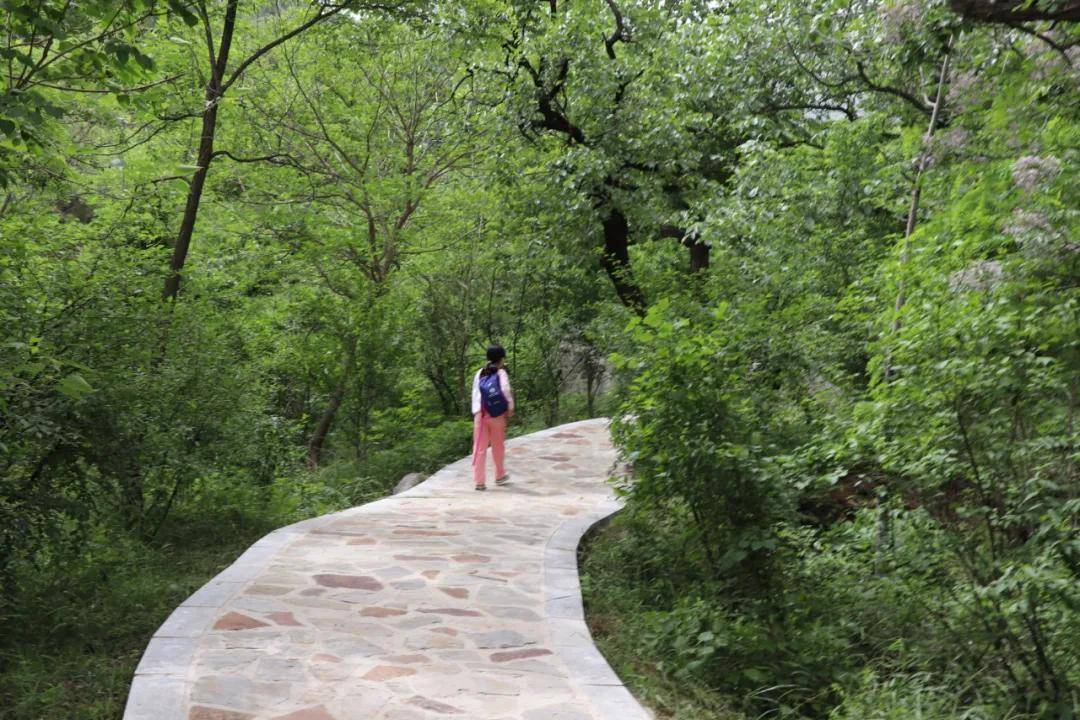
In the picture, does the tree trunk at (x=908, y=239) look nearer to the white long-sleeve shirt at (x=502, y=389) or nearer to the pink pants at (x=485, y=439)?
the white long-sleeve shirt at (x=502, y=389)

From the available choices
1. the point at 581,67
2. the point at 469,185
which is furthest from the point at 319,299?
the point at 581,67

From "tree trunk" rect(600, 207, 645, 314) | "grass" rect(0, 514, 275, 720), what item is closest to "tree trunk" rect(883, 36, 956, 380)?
"grass" rect(0, 514, 275, 720)

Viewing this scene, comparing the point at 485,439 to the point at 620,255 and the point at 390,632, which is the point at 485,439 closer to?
the point at 390,632

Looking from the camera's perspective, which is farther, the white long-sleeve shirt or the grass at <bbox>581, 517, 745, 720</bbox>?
the white long-sleeve shirt

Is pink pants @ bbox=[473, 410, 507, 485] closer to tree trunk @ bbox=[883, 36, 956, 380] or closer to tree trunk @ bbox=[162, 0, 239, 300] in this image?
tree trunk @ bbox=[162, 0, 239, 300]

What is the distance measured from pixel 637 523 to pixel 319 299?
7.05 metres

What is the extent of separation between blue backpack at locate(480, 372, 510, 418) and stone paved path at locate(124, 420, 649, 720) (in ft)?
5.70

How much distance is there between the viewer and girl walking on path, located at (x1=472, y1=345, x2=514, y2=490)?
10328 millimetres

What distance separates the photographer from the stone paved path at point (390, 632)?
14.3 feet

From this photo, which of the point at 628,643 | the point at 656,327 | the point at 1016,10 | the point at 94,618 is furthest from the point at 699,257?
the point at 94,618

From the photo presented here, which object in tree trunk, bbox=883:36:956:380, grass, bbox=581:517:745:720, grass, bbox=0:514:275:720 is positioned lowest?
grass, bbox=581:517:745:720

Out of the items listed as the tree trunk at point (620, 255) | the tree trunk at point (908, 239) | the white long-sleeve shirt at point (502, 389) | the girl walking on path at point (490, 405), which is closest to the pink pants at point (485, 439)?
the girl walking on path at point (490, 405)

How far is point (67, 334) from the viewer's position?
627 centimetres

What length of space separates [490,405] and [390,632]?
5.01 metres
